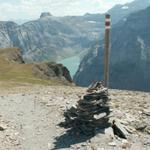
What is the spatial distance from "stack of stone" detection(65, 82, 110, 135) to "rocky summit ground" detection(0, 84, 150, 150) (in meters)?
0.51

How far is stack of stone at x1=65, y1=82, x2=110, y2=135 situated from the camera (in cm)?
2375

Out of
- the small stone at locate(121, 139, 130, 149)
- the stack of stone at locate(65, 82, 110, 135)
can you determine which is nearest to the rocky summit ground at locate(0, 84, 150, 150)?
the small stone at locate(121, 139, 130, 149)

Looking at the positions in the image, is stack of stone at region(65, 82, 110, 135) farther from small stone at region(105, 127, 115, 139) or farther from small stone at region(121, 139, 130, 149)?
small stone at region(121, 139, 130, 149)

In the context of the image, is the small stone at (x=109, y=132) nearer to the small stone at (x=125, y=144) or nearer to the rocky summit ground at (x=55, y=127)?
the rocky summit ground at (x=55, y=127)

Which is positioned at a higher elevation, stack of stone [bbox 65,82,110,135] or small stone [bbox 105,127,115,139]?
stack of stone [bbox 65,82,110,135]

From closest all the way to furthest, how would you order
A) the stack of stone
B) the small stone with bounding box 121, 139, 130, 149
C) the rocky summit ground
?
1. the small stone with bounding box 121, 139, 130, 149
2. the rocky summit ground
3. the stack of stone

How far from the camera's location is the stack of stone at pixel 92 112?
2375 cm

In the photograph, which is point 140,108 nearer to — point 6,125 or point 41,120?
point 41,120

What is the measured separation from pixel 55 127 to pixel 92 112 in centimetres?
430

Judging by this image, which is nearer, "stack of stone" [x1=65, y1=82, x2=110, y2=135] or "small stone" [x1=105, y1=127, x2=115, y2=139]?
"small stone" [x1=105, y1=127, x2=115, y2=139]

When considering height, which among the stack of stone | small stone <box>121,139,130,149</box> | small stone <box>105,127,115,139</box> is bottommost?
small stone <box>121,139,130,149</box>

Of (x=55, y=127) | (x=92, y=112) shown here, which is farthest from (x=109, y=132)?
(x=55, y=127)

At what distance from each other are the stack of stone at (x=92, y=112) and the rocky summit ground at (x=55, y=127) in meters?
0.51

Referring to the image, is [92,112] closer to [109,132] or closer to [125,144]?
[109,132]
